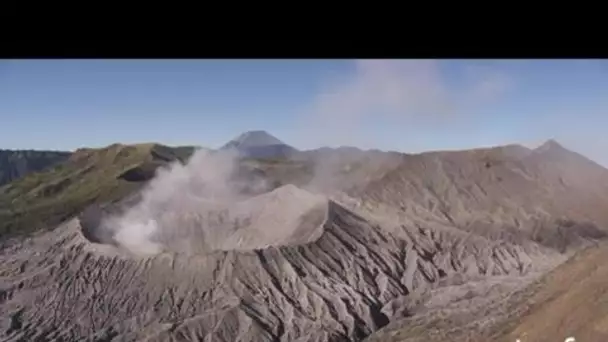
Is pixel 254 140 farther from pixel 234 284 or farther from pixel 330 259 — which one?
pixel 330 259

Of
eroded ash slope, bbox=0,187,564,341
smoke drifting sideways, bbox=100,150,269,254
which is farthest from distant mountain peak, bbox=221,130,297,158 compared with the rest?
eroded ash slope, bbox=0,187,564,341

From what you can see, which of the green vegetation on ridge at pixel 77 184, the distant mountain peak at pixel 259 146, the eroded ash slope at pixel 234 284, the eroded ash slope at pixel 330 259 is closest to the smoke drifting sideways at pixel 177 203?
the eroded ash slope at pixel 330 259

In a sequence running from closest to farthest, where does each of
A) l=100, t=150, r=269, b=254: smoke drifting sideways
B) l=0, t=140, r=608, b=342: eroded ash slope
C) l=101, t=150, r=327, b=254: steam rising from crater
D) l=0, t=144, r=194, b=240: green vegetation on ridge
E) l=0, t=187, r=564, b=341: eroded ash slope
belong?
l=0, t=144, r=194, b=240: green vegetation on ridge → l=0, t=140, r=608, b=342: eroded ash slope → l=0, t=187, r=564, b=341: eroded ash slope → l=100, t=150, r=269, b=254: smoke drifting sideways → l=101, t=150, r=327, b=254: steam rising from crater

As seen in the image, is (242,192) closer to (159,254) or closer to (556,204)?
(159,254)

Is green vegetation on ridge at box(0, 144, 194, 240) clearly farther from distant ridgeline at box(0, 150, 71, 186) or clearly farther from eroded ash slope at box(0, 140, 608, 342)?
eroded ash slope at box(0, 140, 608, 342)

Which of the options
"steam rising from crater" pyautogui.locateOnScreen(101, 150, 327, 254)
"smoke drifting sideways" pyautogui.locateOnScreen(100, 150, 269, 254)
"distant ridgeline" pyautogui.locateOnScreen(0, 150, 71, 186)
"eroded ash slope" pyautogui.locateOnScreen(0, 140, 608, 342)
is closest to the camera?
"distant ridgeline" pyautogui.locateOnScreen(0, 150, 71, 186)

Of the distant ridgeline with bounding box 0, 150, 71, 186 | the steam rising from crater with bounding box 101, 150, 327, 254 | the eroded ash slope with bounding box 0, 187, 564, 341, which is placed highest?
the distant ridgeline with bounding box 0, 150, 71, 186

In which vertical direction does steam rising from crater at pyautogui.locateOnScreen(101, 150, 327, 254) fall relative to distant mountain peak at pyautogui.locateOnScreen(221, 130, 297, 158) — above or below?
below

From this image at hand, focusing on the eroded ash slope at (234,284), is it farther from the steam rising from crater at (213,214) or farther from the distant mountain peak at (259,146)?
the distant mountain peak at (259,146)
